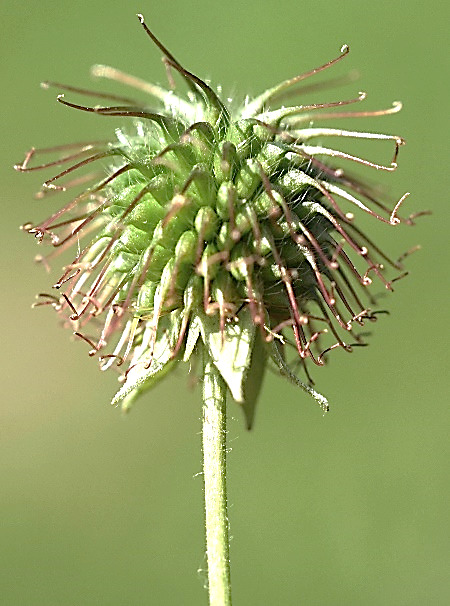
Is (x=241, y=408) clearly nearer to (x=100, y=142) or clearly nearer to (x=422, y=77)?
(x=100, y=142)

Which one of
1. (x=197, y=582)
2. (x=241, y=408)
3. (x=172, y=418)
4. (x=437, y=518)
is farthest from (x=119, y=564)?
(x=241, y=408)

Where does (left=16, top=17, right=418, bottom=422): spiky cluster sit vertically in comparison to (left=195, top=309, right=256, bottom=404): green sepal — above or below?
above

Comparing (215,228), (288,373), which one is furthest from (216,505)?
(215,228)

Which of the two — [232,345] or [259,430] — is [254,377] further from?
[259,430]

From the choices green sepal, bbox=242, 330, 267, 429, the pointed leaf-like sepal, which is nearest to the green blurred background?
green sepal, bbox=242, 330, 267, 429

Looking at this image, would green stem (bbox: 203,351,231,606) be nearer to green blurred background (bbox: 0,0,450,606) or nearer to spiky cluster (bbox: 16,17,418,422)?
spiky cluster (bbox: 16,17,418,422)

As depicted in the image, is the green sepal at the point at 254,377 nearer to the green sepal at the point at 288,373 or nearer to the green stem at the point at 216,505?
the green sepal at the point at 288,373
